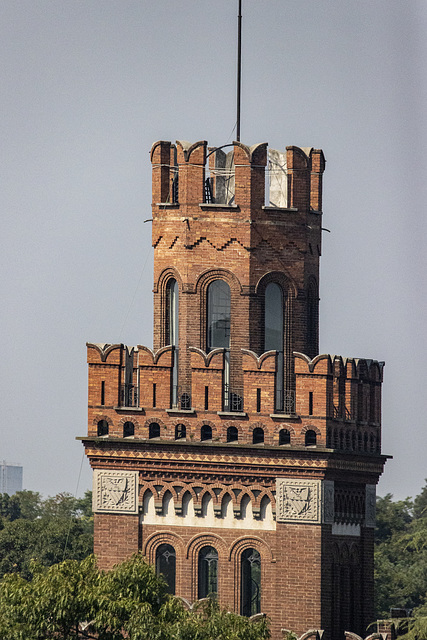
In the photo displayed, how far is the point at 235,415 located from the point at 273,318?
10.5ft

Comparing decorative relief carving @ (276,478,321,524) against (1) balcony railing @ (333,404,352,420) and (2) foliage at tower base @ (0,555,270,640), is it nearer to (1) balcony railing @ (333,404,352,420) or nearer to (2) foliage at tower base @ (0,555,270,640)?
(1) balcony railing @ (333,404,352,420)

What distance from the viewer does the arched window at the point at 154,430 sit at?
47.6 meters

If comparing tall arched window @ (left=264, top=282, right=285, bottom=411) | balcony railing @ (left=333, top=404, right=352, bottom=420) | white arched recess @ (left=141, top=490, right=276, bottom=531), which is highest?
tall arched window @ (left=264, top=282, right=285, bottom=411)

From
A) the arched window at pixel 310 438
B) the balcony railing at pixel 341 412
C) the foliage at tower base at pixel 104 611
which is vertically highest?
the balcony railing at pixel 341 412

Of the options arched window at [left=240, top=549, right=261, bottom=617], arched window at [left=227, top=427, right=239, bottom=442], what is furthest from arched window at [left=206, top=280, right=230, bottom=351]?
arched window at [left=240, top=549, right=261, bottom=617]

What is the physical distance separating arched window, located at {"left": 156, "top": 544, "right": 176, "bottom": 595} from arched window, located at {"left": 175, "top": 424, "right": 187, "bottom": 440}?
2.81 meters

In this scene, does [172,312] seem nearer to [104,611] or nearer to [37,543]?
[104,611]

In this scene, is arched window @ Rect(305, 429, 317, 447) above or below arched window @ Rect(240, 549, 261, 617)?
above

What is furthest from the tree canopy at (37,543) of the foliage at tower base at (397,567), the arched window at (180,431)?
the arched window at (180,431)

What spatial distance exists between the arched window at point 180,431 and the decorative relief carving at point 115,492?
4.70 ft

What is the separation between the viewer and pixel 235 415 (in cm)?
4703

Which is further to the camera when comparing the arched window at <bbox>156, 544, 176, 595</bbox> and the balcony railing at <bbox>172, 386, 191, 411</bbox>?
the balcony railing at <bbox>172, 386, 191, 411</bbox>

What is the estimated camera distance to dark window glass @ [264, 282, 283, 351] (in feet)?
160

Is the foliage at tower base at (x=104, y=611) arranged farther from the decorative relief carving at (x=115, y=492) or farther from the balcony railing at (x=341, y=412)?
the balcony railing at (x=341, y=412)
